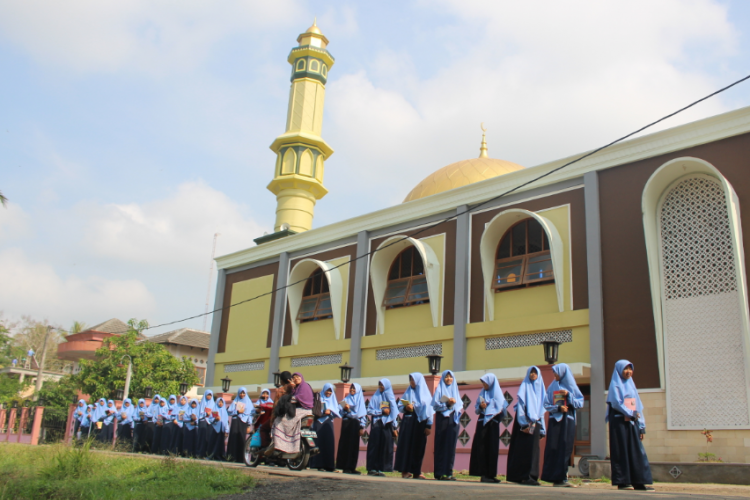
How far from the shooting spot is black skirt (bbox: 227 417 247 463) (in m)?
13.7

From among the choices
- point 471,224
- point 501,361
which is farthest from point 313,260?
point 501,361

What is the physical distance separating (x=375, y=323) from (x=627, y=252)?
628 cm

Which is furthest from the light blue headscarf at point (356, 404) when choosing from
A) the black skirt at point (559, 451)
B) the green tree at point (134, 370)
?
the green tree at point (134, 370)

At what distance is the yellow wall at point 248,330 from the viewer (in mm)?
19172

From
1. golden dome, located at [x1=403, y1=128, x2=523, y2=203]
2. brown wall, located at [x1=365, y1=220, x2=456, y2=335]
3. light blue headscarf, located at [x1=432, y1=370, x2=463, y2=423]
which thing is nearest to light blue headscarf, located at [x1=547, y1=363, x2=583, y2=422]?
light blue headscarf, located at [x1=432, y1=370, x2=463, y2=423]

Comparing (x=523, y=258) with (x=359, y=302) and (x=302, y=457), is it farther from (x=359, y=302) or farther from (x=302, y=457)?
(x=302, y=457)

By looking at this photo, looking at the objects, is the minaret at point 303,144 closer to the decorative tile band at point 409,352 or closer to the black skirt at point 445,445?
the decorative tile band at point 409,352

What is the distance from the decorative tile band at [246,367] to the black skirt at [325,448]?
8363mm

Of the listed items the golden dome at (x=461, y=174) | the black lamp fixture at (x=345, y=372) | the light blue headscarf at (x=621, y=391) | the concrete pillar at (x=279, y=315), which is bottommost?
the light blue headscarf at (x=621, y=391)

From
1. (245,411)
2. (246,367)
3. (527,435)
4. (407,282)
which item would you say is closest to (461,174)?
(407,282)

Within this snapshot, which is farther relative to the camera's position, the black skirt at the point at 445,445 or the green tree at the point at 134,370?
the green tree at the point at 134,370

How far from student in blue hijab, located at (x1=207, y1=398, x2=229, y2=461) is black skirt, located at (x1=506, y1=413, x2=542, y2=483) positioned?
787 cm

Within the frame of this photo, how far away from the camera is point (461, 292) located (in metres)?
14.7

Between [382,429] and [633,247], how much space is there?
5580 mm
